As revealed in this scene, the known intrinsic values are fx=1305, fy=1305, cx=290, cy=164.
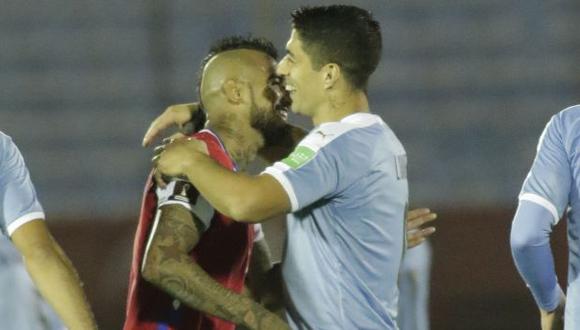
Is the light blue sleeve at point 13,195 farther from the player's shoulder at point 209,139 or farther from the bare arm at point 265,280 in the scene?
the bare arm at point 265,280

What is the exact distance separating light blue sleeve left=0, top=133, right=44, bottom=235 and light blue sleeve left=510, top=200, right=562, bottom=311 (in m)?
1.32

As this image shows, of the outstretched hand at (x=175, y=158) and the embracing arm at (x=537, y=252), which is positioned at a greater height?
the outstretched hand at (x=175, y=158)

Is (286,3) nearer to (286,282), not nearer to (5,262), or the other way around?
(5,262)

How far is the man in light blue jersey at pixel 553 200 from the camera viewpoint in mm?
3518

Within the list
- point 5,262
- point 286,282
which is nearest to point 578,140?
point 286,282

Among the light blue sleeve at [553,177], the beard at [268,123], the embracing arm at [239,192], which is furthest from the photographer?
the beard at [268,123]

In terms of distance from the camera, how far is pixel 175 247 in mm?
3209

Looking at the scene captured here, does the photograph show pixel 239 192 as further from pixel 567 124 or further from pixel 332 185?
pixel 567 124

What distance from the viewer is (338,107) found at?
3.43 meters

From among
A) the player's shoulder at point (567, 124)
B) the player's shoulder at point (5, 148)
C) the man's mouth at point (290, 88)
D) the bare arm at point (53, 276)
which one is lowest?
the bare arm at point (53, 276)

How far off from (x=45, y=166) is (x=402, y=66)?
2478mm

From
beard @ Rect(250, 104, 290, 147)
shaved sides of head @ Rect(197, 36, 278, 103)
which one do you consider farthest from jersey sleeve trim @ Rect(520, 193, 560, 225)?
shaved sides of head @ Rect(197, 36, 278, 103)

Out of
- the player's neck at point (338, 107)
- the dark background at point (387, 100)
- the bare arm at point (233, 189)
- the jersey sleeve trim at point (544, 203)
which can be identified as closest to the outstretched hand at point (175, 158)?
the bare arm at point (233, 189)

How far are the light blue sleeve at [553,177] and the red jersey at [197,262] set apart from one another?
2.69 ft
